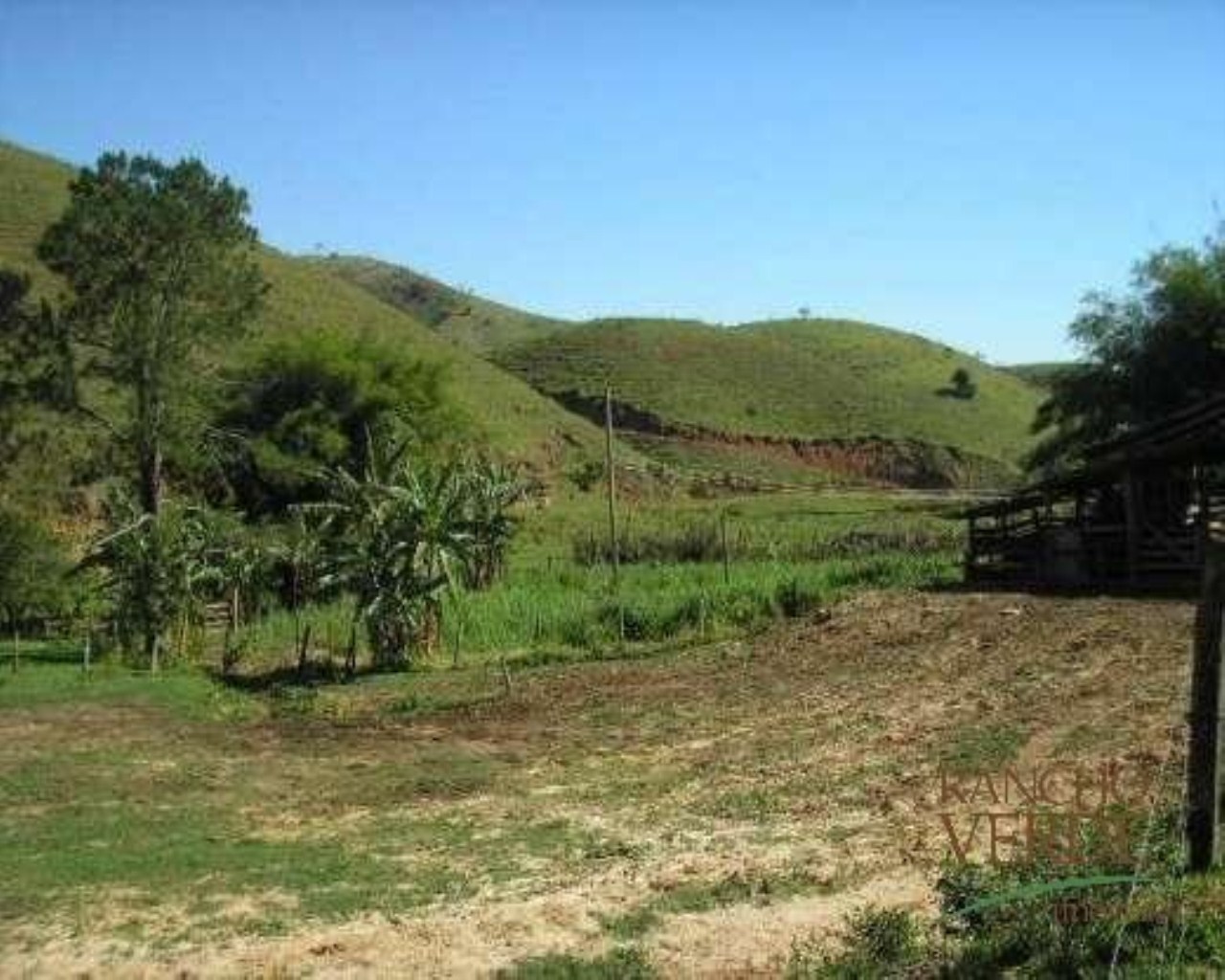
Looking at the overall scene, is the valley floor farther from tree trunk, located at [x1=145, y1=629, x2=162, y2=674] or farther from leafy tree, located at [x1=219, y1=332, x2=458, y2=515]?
leafy tree, located at [x1=219, y1=332, x2=458, y2=515]

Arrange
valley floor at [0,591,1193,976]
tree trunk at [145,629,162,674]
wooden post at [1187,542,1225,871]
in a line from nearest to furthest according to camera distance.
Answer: wooden post at [1187,542,1225,871], valley floor at [0,591,1193,976], tree trunk at [145,629,162,674]

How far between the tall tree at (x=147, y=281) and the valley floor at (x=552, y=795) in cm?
1179

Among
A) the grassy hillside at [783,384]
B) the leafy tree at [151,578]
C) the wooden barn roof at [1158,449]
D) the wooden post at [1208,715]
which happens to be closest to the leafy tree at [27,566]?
the leafy tree at [151,578]

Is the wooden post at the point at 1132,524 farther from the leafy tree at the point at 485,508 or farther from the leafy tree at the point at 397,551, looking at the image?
the leafy tree at the point at 397,551

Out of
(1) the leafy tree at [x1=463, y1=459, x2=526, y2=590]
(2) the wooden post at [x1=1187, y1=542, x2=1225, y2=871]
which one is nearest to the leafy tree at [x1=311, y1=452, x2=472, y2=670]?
(1) the leafy tree at [x1=463, y1=459, x2=526, y2=590]

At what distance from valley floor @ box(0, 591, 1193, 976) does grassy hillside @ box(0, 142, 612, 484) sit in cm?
4217

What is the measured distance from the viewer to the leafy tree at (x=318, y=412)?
1542 inches

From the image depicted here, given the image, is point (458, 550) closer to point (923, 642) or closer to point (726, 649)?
point (726, 649)

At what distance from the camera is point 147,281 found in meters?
→ 33.6

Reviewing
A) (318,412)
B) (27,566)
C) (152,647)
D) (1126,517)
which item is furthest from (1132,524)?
(318,412)

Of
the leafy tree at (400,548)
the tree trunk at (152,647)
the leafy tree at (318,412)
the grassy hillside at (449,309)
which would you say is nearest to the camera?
the leafy tree at (400,548)

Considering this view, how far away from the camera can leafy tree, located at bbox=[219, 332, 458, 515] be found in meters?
39.2

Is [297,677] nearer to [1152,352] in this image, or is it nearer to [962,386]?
[1152,352]

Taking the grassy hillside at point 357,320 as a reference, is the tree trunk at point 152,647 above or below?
below
